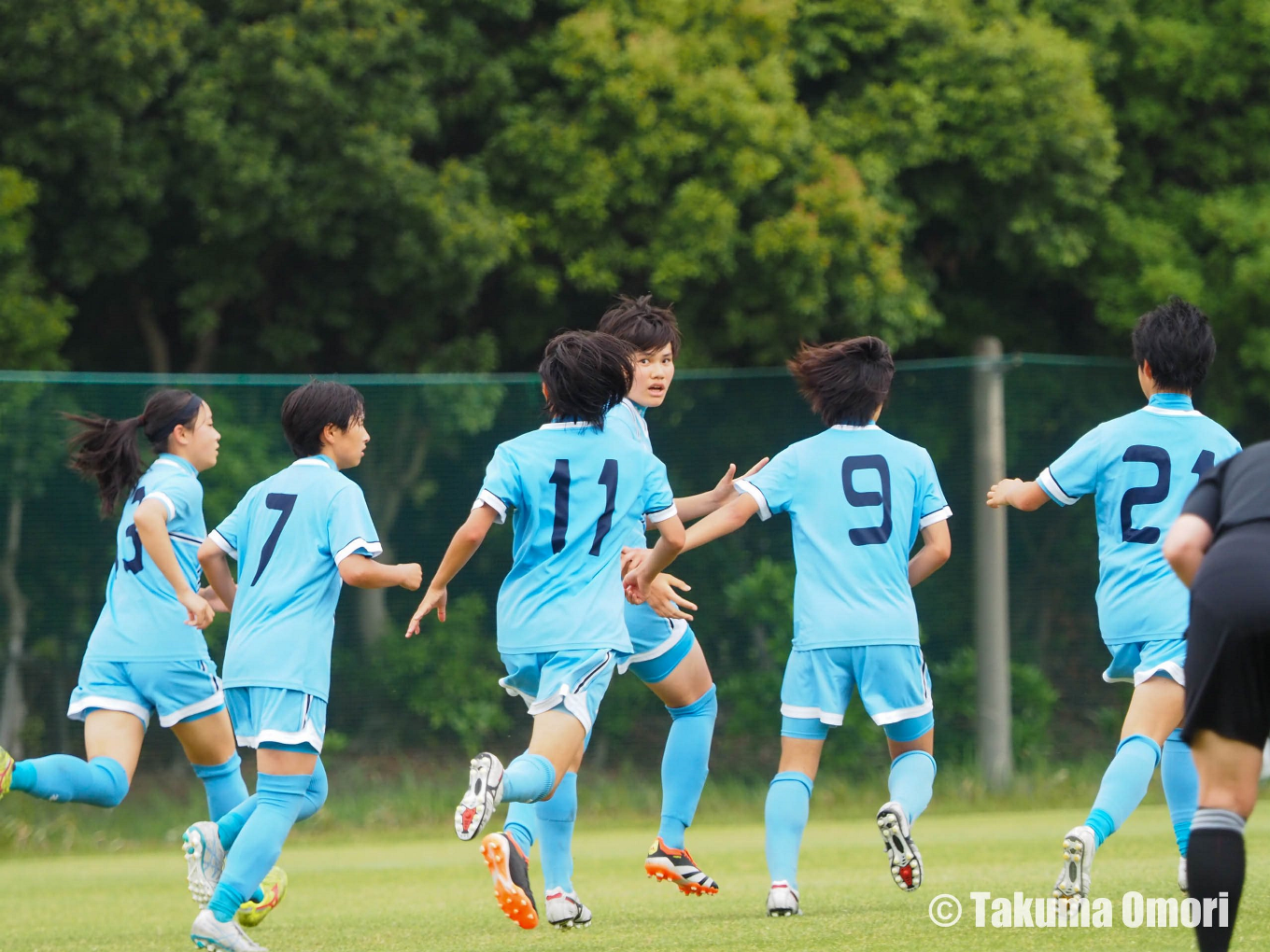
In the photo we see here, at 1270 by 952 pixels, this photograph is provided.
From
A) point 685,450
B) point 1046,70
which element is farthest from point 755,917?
point 1046,70

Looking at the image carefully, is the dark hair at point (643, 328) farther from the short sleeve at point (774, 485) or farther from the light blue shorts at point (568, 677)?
the light blue shorts at point (568, 677)

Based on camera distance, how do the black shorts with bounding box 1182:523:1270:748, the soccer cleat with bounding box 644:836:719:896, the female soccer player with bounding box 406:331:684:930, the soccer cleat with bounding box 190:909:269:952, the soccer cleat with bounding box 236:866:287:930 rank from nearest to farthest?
1. the black shorts with bounding box 1182:523:1270:748
2. the soccer cleat with bounding box 190:909:269:952
3. the female soccer player with bounding box 406:331:684:930
4. the soccer cleat with bounding box 236:866:287:930
5. the soccer cleat with bounding box 644:836:719:896

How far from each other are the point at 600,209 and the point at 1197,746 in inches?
341

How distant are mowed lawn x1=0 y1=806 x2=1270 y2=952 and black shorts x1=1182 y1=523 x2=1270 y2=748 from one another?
1.13 m

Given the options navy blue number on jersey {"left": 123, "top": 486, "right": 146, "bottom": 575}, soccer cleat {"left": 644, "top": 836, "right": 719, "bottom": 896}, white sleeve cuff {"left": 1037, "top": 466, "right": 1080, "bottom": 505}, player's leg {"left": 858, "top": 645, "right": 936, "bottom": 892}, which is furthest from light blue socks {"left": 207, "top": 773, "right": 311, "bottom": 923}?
white sleeve cuff {"left": 1037, "top": 466, "right": 1080, "bottom": 505}

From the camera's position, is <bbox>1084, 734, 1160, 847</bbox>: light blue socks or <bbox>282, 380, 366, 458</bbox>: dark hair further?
<bbox>282, 380, 366, 458</bbox>: dark hair

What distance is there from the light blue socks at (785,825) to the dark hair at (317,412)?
70.5 inches

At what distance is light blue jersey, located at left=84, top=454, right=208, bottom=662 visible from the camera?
17.3 ft

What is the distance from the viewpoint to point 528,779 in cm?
428

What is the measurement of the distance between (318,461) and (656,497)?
3.40 feet

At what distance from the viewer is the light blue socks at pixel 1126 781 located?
4.63m

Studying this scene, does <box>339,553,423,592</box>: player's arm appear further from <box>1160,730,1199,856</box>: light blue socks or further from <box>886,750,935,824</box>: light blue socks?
<box>1160,730,1199,856</box>: light blue socks

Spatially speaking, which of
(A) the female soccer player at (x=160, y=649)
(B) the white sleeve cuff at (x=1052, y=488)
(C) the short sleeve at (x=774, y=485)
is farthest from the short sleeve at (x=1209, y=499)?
(A) the female soccer player at (x=160, y=649)

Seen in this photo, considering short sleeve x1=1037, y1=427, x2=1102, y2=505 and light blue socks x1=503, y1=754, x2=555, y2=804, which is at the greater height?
short sleeve x1=1037, y1=427, x2=1102, y2=505
